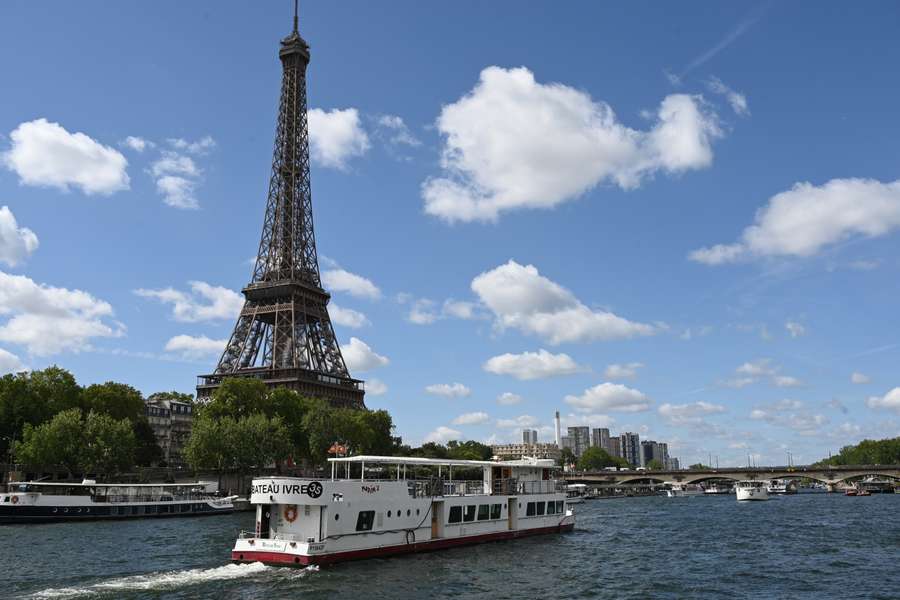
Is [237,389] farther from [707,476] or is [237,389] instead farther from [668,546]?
[707,476]

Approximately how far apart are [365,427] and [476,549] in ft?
240

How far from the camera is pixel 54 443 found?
86.1 m

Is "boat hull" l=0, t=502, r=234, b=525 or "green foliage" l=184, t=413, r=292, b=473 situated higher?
"green foliage" l=184, t=413, r=292, b=473

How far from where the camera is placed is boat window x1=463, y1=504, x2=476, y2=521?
5012 cm

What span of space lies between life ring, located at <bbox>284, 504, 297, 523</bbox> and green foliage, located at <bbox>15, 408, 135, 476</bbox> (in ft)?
192

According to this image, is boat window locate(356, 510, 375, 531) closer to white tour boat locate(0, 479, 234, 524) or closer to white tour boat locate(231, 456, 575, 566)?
white tour boat locate(231, 456, 575, 566)

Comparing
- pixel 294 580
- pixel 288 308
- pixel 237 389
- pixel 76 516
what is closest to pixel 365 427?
pixel 237 389

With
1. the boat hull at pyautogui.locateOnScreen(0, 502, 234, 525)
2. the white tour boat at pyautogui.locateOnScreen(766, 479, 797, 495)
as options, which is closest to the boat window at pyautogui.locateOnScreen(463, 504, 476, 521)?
the boat hull at pyautogui.locateOnScreen(0, 502, 234, 525)

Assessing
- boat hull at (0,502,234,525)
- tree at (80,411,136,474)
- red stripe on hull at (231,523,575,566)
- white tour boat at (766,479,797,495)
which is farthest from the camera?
white tour boat at (766,479,797,495)

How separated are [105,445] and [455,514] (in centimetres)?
5998

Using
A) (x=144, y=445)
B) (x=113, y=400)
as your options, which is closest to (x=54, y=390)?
(x=113, y=400)

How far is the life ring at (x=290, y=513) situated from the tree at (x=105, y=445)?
59258mm

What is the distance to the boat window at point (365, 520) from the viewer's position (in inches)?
1620

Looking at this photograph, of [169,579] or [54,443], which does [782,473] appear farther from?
[169,579]
